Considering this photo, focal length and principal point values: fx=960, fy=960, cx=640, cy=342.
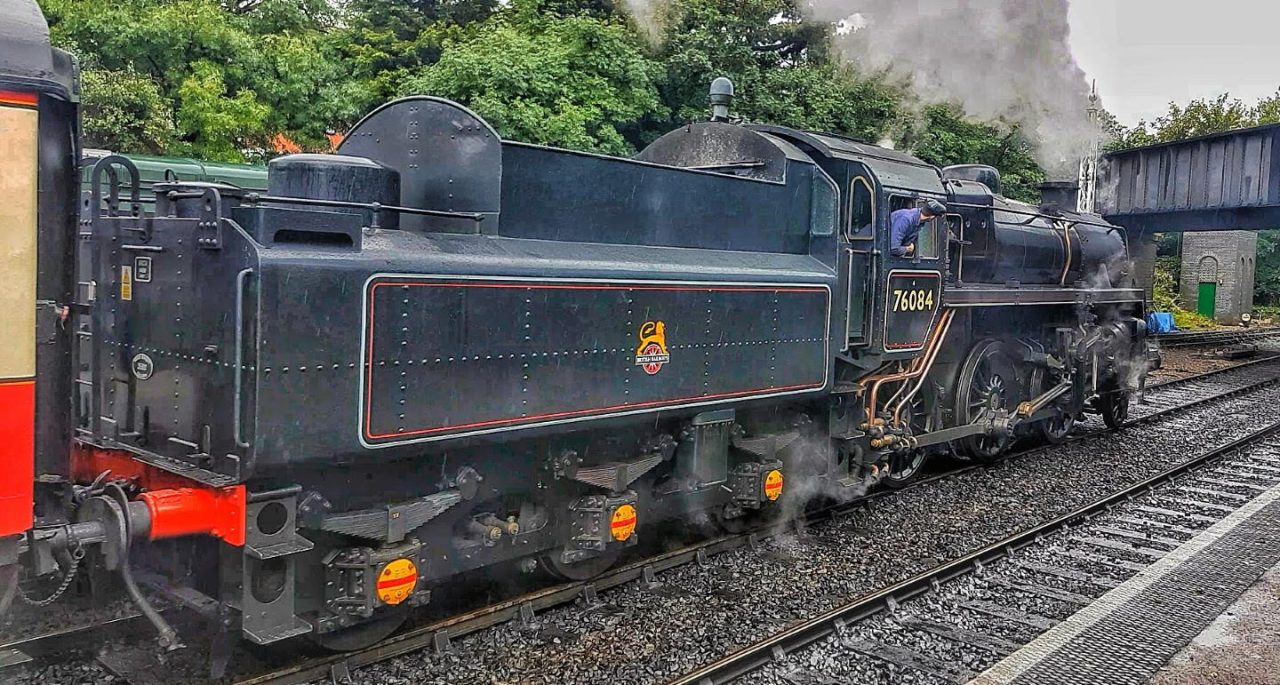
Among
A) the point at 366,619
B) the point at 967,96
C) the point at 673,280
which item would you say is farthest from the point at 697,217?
the point at 967,96

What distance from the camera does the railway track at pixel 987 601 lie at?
5523mm

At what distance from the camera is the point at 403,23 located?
22.1m

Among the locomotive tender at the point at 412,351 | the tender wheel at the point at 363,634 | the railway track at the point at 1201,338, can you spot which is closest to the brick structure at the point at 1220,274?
the railway track at the point at 1201,338

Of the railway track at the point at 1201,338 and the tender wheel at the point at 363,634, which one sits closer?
the tender wheel at the point at 363,634

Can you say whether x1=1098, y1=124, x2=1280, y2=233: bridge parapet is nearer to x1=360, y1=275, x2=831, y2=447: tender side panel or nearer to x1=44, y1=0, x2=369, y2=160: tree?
x1=44, y1=0, x2=369, y2=160: tree

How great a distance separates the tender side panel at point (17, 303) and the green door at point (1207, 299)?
153ft

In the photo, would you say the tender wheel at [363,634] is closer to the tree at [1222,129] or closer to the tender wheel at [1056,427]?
the tender wheel at [1056,427]

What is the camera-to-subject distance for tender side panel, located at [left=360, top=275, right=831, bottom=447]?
4.72 meters

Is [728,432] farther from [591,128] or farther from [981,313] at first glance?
[591,128]

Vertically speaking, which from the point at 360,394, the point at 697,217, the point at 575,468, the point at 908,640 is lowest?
the point at 908,640

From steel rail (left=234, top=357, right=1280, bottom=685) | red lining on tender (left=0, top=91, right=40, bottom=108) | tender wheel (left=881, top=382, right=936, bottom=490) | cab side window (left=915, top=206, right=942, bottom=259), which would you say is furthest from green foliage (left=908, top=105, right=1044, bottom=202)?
red lining on tender (left=0, top=91, right=40, bottom=108)

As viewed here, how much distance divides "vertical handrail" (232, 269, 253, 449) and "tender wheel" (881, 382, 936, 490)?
263 inches

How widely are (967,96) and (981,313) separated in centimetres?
451

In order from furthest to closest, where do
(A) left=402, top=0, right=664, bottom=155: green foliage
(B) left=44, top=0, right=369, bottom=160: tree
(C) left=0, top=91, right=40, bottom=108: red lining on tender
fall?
1. (A) left=402, top=0, right=664, bottom=155: green foliage
2. (B) left=44, top=0, right=369, bottom=160: tree
3. (C) left=0, top=91, right=40, bottom=108: red lining on tender
